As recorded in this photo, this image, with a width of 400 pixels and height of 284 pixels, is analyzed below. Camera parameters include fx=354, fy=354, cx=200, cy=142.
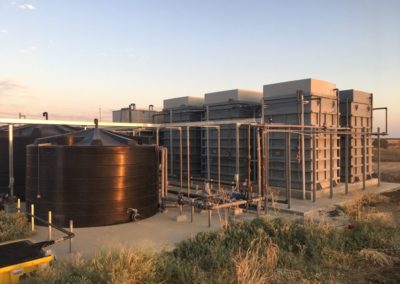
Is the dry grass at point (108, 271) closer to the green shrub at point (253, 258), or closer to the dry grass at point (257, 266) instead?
the green shrub at point (253, 258)

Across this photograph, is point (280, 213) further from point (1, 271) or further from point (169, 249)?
point (1, 271)

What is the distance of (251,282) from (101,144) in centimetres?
869

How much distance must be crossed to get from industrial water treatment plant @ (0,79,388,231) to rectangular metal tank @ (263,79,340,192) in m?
0.05

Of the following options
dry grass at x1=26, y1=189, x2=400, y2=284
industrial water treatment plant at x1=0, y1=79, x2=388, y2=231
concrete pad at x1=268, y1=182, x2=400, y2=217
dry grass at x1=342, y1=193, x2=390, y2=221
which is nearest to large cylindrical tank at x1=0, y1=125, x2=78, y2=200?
industrial water treatment plant at x1=0, y1=79, x2=388, y2=231

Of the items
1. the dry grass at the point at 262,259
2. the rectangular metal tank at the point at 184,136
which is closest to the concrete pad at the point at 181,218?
the dry grass at the point at 262,259

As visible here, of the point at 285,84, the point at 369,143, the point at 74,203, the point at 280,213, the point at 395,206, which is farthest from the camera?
the point at 369,143

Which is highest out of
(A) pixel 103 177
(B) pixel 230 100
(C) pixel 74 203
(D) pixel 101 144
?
(B) pixel 230 100

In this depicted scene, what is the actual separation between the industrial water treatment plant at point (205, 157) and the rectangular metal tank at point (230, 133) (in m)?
0.06

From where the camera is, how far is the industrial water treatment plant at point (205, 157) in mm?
12539

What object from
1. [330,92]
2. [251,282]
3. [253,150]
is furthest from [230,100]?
[251,282]

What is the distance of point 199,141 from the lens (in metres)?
22.9

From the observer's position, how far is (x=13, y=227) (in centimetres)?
1092

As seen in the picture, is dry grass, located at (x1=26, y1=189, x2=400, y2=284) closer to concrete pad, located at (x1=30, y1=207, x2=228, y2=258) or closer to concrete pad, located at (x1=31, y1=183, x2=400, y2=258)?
concrete pad, located at (x1=31, y1=183, x2=400, y2=258)

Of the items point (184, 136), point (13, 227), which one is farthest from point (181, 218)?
A: point (184, 136)
